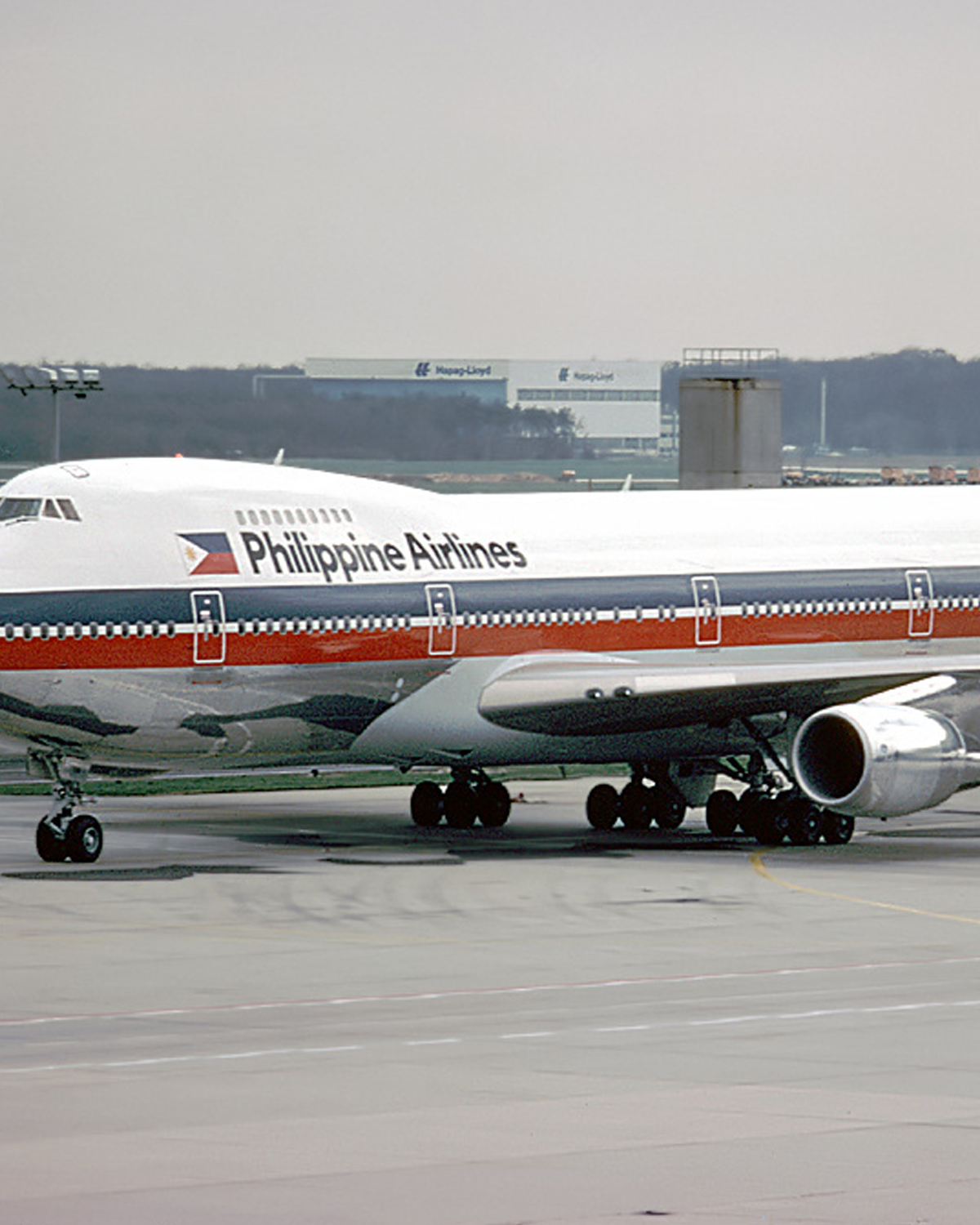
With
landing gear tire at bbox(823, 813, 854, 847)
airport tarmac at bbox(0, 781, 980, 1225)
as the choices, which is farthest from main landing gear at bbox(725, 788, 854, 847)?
airport tarmac at bbox(0, 781, 980, 1225)

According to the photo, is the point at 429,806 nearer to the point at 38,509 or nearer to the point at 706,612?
the point at 706,612

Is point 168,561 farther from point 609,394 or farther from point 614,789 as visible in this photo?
point 609,394

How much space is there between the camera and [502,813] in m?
37.3

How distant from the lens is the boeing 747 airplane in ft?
103

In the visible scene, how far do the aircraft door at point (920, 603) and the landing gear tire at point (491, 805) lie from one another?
20.0 ft

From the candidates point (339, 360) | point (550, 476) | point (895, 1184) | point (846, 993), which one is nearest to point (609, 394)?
point (550, 476)

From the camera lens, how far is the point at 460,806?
37281mm

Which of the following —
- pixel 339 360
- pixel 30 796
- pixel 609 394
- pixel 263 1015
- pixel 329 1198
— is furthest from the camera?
pixel 609 394

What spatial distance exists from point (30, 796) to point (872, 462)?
36.2 meters

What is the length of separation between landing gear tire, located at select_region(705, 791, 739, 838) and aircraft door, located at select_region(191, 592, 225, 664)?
777 centimetres

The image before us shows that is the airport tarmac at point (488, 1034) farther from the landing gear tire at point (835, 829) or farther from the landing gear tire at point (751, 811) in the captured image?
the landing gear tire at point (751, 811)

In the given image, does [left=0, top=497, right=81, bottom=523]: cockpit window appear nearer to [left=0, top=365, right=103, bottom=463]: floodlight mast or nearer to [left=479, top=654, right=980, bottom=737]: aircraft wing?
[left=479, top=654, right=980, bottom=737]: aircraft wing

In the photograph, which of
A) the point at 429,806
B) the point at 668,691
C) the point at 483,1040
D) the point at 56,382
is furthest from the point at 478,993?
the point at 56,382

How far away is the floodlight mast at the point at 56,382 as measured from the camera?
52.3 m
